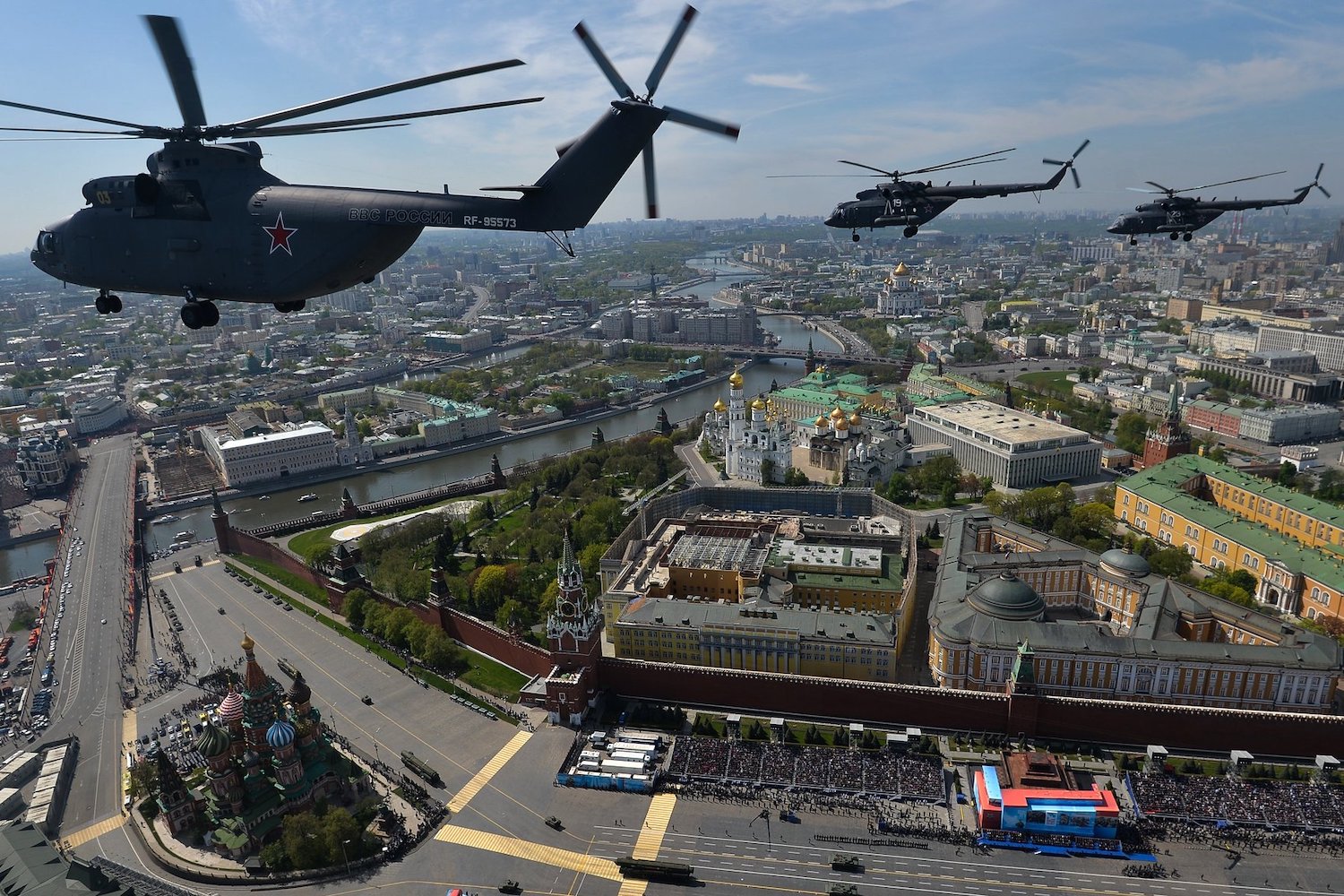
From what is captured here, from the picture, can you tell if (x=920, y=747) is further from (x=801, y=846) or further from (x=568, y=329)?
(x=568, y=329)

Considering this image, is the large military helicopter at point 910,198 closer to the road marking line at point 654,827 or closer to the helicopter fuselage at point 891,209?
the helicopter fuselage at point 891,209

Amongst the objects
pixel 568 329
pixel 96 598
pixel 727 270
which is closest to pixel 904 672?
pixel 96 598

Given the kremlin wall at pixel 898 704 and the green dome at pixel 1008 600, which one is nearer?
the kremlin wall at pixel 898 704

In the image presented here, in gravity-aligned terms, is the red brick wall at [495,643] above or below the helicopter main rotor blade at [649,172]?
below

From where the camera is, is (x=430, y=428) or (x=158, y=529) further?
(x=430, y=428)

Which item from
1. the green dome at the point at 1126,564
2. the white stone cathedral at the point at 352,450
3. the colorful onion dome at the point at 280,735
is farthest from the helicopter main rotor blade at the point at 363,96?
the white stone cathedral at the point at 352,450
